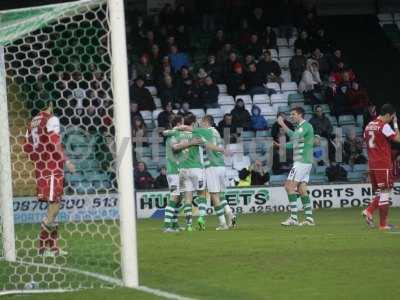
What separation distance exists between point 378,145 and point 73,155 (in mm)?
5117

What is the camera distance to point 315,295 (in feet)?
33.2

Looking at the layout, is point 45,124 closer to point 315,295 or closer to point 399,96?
point 315,295

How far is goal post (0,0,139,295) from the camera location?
10.9m

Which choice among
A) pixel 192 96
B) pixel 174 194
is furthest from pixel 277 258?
pixel 192 96

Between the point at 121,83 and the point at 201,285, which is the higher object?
the point at 121,83

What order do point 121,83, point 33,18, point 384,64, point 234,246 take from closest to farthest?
point 121,83 → point 33,18 → point 234,246 → point 384,64

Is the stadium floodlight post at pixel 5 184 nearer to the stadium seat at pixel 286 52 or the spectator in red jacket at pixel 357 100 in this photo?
the spectator in red jacket at pixel 357 100

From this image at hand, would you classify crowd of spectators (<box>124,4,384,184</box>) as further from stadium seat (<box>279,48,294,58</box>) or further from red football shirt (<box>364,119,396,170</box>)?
red football shirt (<box>364,119,396,170</box>)

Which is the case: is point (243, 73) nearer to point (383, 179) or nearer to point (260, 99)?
point (260, 99)

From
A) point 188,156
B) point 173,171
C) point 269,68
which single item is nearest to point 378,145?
point 188,156

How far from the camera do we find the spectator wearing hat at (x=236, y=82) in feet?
97.9

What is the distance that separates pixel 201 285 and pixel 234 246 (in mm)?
4820

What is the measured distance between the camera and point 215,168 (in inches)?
812

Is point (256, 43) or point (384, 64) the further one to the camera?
point (384, 64)
